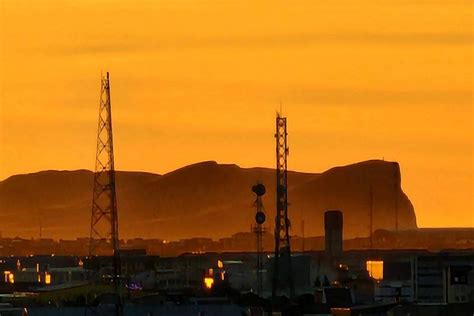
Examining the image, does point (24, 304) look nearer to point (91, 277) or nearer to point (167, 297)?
point (167, 297)

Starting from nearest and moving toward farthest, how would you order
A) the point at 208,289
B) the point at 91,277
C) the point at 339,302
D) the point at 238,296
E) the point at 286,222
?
1. the point at 339,302
2. the point at 286,222
3. the point at 238,296
4. the point at 208,289
5. the point at 91,277

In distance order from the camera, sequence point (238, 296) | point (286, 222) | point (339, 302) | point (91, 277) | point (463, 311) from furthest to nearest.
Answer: point (91, 277), point (238, 296), point (286, 222), point (339, 302), point (463, 311)

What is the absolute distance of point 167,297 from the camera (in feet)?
473

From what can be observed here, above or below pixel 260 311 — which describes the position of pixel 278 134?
above

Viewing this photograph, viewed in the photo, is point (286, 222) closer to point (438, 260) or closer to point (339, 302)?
point (339, 302)

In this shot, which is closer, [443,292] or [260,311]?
[260,311]

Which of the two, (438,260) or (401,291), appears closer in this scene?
(401,291)

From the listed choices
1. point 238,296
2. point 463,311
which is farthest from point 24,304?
point 463,311

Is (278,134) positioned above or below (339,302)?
above

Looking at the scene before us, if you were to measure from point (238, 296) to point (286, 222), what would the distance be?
45.8 ft

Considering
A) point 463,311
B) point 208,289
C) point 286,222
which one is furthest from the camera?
point 208,289

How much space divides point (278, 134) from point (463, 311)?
27383 millimetres

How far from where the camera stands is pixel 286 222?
14338 centimetres

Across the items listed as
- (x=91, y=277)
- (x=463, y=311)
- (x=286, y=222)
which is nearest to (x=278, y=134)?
(x=286, y=222)
